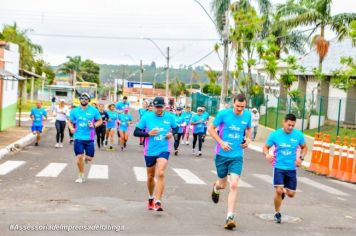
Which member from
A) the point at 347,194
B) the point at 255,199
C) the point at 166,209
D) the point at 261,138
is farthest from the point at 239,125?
the point at 261,138

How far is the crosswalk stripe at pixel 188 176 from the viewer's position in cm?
1558

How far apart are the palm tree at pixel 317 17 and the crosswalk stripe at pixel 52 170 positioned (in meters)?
19.9

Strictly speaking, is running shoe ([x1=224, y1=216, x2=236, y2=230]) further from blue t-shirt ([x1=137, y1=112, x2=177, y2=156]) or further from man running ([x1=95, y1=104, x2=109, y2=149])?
man running ([x1=95, y1=104, x2=109, y2=149])

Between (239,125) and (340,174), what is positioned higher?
(239,125)

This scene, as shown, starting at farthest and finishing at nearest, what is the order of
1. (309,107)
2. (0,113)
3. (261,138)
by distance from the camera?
1. (261,138)
2. (309,107)
3. (0,113)

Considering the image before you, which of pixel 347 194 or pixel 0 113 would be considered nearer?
pixel 347 194

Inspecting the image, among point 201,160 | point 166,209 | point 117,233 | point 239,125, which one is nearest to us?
point 117,233

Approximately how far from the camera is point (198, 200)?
1232 cm

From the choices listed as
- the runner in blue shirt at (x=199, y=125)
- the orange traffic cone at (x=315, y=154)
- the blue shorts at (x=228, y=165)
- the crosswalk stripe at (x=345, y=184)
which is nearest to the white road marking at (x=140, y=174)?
the blue shorts at (x=228, y=165)

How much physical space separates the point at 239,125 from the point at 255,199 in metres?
3.41

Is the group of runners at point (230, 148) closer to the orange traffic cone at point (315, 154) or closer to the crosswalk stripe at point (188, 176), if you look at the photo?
the crosswalk stripe at point (188, 176)

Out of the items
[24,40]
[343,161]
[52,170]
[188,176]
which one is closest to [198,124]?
[343,161]

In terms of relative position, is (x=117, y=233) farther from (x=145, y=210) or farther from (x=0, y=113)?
(x=0, y=113)

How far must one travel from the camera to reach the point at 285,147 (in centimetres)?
1056
